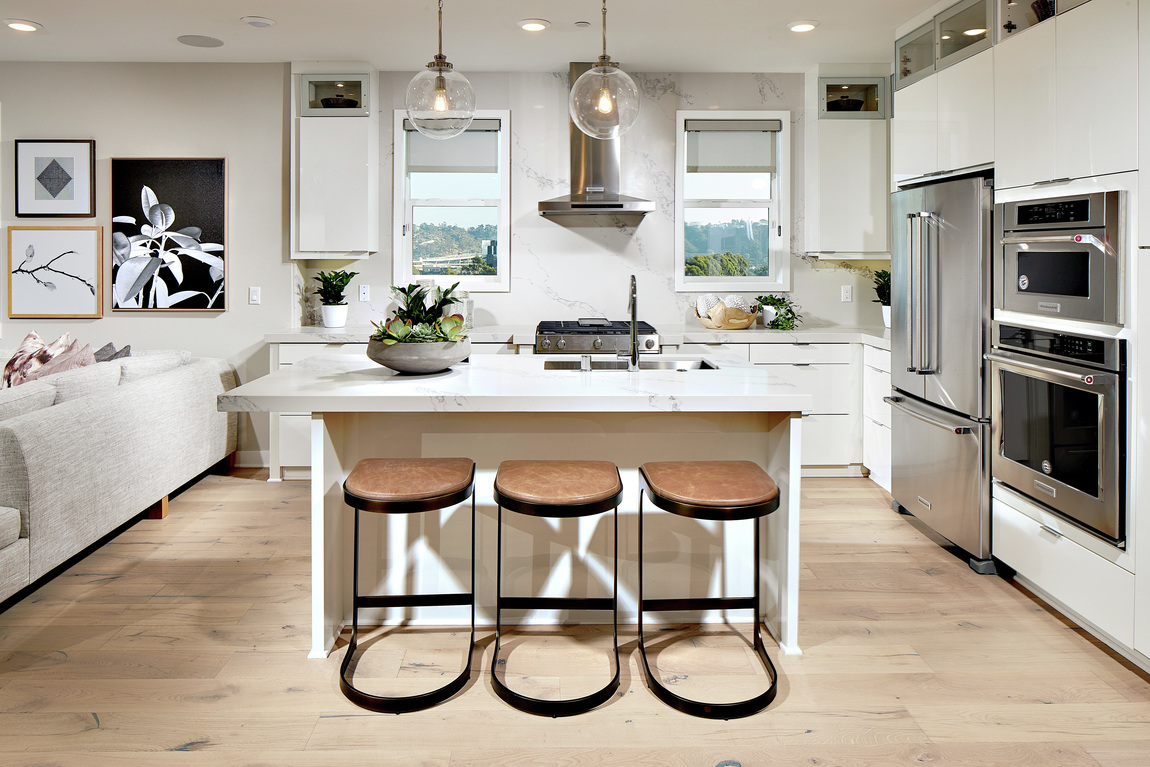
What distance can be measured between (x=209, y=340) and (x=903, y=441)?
406 cm

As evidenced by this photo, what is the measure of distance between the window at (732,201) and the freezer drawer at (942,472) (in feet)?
5.27

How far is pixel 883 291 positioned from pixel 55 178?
16.5 feet

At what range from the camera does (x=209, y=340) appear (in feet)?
16.7

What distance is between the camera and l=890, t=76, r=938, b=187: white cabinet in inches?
141

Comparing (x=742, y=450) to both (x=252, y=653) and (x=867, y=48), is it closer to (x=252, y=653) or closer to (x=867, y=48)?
(x=252, y=653)

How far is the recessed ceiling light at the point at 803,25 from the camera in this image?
412 centimetres

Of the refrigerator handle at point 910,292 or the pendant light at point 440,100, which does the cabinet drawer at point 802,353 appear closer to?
the refrigerator handle at point 910,292

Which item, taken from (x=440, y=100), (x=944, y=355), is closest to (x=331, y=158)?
(x=440, y=100)

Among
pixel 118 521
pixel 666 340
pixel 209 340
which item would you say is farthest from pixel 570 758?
pixel 209 340

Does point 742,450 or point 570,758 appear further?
point 742,450

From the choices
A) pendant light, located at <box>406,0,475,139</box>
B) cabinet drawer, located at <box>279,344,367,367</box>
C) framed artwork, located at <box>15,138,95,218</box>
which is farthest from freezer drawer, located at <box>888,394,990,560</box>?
framed artwork, located at <box>15,138,95,218</box>

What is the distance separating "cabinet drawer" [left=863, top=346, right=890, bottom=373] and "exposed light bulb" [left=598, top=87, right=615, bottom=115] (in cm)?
249

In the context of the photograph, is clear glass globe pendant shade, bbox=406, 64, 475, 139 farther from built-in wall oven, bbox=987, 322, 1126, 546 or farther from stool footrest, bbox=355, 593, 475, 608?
built-in wall oven, bbox=987, 322, 1126, 546

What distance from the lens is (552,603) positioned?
2512 millimetres
